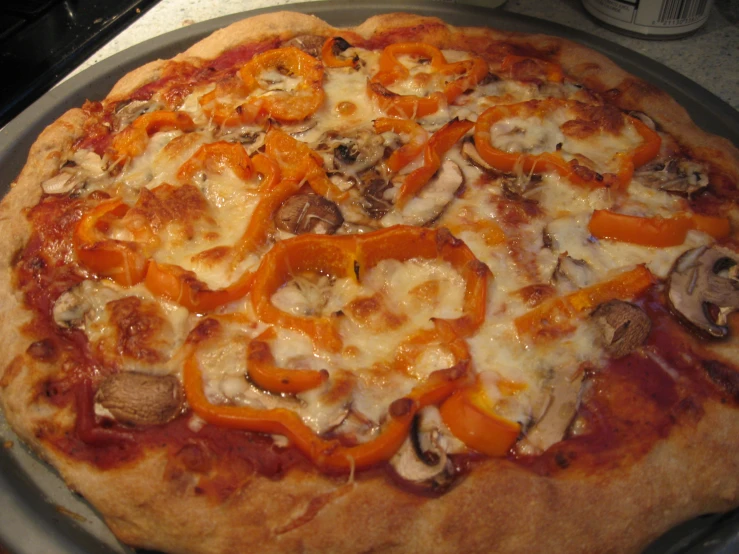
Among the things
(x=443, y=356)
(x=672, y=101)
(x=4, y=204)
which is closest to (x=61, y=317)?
(x=4, y=204)

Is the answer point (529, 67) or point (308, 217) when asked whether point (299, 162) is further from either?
point (529, 67)

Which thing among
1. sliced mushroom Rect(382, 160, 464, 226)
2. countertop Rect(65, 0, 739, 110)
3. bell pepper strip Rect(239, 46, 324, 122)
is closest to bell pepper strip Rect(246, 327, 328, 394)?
sliced mushroom Rect(382, 160, 464, 226)

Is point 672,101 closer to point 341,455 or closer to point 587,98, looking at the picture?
point 587,98

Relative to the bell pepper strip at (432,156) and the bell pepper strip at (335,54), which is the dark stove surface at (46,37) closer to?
the bell pepper strip at (335,54)

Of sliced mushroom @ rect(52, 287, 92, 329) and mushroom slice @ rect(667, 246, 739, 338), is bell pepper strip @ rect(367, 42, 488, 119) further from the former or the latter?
sliced mushroom @ rect(52, 287, 92, 329)

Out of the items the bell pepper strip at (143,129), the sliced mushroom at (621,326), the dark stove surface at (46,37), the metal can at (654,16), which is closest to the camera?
the sliced mushroom at (621,326)

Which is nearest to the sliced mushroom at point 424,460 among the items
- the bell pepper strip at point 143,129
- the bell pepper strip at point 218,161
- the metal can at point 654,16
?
the bell pepper strip at point 218,161

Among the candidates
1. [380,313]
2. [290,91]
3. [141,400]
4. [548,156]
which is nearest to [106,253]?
[141,400]
